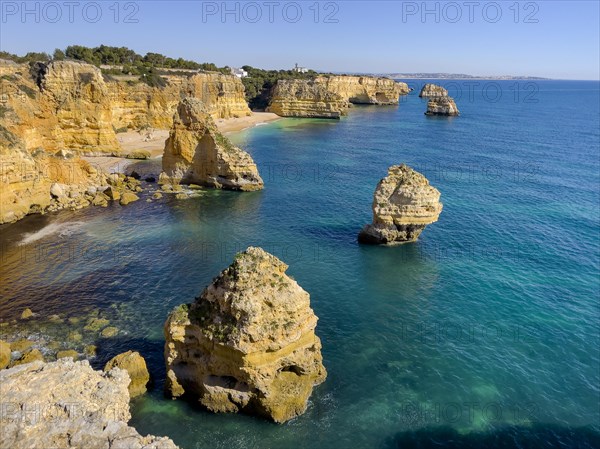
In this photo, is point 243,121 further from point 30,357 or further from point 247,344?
point 247,344

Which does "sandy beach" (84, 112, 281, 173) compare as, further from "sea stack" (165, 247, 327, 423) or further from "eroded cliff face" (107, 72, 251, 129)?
"sea stack" (165, 247, 327, 423)

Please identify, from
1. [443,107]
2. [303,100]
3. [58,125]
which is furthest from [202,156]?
[443,107]

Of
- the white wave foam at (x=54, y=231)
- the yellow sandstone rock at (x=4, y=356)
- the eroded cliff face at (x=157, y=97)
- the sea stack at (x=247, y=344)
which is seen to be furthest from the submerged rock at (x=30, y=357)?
the eroded cliff face at (x=157, y=97)

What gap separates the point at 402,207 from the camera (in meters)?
42.2

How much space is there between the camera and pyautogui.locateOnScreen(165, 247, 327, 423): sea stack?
69.4ft

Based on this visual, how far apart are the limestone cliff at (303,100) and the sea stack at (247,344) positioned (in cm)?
13311

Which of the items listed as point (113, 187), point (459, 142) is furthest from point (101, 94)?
point (459, 142)

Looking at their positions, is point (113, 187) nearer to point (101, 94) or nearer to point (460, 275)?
point (101, 94)

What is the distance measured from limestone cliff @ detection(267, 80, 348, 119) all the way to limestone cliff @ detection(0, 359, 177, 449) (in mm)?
138031

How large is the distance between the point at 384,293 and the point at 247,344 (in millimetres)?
17638

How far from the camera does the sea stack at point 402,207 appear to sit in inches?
1646

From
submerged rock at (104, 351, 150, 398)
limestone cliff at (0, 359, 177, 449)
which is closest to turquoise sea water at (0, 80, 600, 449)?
submerged rock at (104, 351, 150, 398)

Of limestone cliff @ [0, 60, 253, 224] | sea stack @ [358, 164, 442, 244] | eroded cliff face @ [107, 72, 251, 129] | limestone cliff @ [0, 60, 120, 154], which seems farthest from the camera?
eroded cliff face @ [107, 72, 251, 129]

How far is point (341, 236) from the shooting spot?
1870 inches
